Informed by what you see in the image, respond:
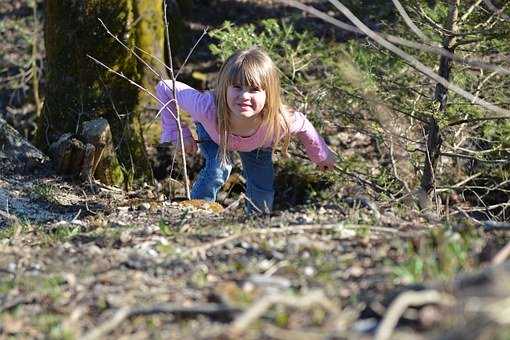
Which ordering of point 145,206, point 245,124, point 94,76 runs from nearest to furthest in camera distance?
point 145,206, point 245,124, point 94,76

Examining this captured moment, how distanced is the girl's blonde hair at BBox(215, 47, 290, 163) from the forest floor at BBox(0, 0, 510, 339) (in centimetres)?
148

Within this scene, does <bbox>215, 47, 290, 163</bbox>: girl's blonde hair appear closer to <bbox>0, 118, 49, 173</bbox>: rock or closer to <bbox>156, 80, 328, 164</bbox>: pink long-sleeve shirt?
<bbox>156, 80, 328, 164</bbox>: pink long-sleeve shirt

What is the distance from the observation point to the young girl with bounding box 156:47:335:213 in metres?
6.20

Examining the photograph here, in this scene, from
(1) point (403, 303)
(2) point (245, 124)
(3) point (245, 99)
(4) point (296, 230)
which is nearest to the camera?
(1) point (403, 303)

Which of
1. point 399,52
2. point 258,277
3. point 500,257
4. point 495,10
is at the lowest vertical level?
point 258,277

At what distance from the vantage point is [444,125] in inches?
258

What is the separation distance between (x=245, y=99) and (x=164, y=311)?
3.27 m

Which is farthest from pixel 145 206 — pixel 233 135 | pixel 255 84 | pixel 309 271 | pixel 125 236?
pixel 309 271

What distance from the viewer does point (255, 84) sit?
618 centimetres

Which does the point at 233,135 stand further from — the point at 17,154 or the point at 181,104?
the point at 17,154

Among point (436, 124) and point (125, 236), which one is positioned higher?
point (436, 124)

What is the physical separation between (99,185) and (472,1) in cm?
343

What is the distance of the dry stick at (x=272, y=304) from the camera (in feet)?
9.04

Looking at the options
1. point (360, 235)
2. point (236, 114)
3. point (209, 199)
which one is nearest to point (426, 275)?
Result: point (360, 235)
